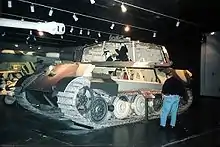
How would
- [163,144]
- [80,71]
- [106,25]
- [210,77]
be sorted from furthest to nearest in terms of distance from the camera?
[210,77]
[106,25]
[80,71]
[163,144]

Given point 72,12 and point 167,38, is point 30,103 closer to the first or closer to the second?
point 72,12

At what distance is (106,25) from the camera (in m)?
10.8

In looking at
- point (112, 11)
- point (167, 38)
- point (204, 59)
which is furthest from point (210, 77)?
point (112, 11)

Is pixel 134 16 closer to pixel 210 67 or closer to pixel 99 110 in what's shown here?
pixel 99 110

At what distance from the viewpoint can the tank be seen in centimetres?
660

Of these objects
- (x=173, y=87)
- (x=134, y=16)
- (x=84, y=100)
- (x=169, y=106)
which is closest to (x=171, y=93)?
(x=173, y=87)

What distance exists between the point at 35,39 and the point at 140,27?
16.8 ft

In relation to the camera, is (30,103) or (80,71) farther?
(30,103)

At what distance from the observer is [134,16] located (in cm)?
930

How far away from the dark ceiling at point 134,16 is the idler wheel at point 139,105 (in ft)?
8.14

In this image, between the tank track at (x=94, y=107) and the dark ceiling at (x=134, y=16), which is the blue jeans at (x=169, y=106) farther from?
the dark ceiling at (x=134, y=16)

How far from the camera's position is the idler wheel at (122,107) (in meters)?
7.33

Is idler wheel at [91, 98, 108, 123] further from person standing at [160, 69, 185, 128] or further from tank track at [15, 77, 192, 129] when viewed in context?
person standing at [160, 69, 185, 128]

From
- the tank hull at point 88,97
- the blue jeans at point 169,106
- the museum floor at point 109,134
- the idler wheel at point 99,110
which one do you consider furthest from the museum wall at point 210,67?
the idler wheel at point 99,110
